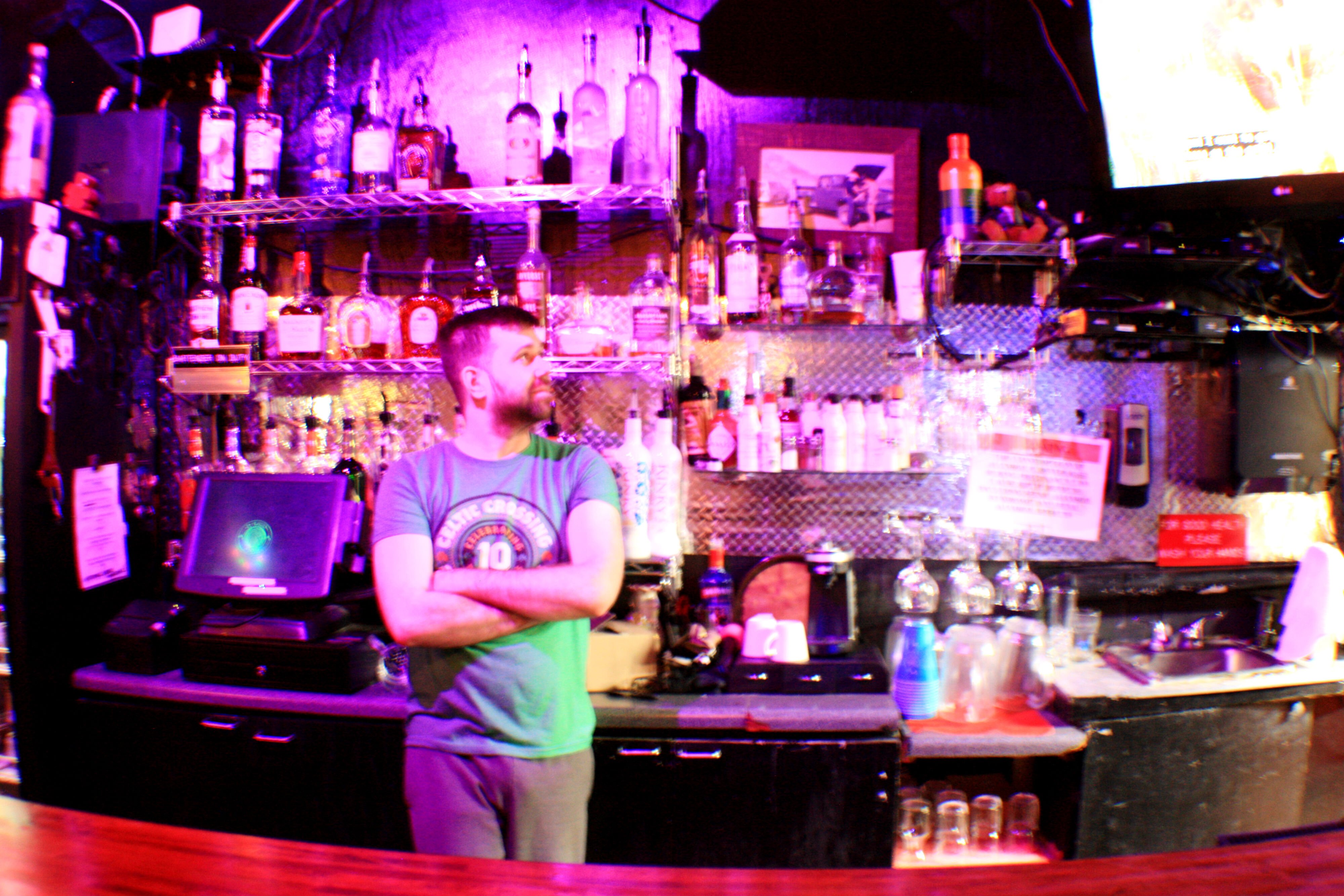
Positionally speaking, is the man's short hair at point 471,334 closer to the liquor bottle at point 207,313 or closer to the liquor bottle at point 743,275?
the liquor bottle at point 743,275

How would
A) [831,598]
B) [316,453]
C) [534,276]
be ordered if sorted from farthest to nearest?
[316,453] < [534,276] < [831,598]

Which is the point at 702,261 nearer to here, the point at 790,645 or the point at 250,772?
the point at 790,645

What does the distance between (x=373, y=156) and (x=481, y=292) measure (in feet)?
2.01

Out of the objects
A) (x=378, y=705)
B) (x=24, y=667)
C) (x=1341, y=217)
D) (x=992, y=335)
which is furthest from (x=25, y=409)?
(x=1341, y=217)

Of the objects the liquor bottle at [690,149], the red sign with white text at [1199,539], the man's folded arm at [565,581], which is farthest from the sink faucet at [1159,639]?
the liquor bottle at [690,149]

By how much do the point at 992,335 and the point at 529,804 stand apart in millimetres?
2263

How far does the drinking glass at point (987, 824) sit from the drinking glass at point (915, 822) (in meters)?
0.17

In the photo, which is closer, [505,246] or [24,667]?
[24,667]

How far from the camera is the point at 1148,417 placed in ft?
8.84

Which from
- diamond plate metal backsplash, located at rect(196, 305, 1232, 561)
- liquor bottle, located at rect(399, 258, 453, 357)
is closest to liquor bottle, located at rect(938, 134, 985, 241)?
diamond plate metal backsplash, located at rect(196, 305, 1232, 561)

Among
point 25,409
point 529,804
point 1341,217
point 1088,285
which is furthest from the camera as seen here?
point 1341,217

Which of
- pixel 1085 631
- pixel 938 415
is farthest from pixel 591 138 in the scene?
pixel 1085 631

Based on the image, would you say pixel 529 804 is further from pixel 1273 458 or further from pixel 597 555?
pixel 1273 458

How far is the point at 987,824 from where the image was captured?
7.75ft
